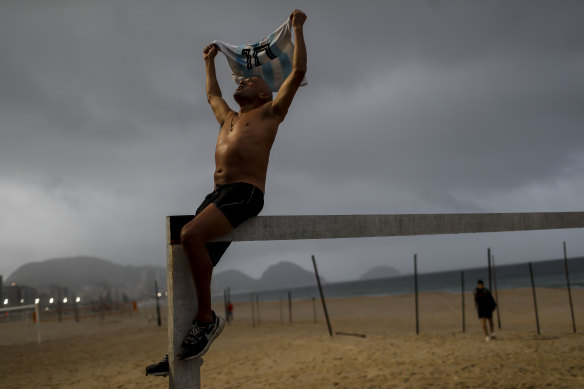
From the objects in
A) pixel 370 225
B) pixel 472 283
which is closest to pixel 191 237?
pixel 370 225

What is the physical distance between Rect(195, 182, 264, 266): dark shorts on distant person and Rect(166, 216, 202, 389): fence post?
193 mm

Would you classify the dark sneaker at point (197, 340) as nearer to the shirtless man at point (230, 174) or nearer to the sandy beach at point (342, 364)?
the shirtless man at point (230, 174)

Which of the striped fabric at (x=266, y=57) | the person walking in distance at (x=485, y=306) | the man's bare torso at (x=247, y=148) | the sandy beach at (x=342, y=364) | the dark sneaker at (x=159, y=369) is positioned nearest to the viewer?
the dark sneaker at (x=159, y=369)

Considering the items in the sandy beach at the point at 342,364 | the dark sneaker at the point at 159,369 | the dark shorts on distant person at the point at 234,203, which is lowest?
the sandy beach at the point at 342,364

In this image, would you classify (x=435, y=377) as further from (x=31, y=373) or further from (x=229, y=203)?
(x=31, y=373)

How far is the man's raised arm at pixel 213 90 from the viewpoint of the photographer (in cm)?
276

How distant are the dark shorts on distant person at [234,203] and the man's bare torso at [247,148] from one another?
78mm

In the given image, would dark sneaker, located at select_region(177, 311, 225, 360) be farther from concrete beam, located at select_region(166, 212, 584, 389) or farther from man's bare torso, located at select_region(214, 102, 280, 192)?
man's bare torso, located at select_region(214, 102, 280, 192)

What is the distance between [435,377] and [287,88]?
544cm

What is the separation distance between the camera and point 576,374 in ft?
17.5

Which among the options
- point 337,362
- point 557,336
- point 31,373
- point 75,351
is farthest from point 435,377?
point 75,351

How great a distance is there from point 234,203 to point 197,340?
0.68 meters

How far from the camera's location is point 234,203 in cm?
194

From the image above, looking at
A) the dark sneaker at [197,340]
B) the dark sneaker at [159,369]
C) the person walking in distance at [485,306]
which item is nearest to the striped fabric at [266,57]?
the dark sneaker at [197,340]
